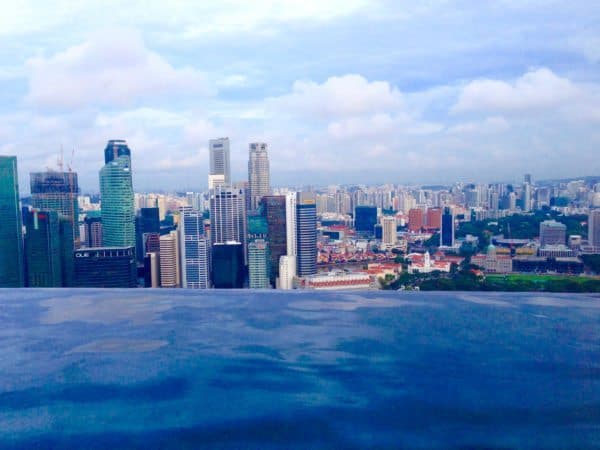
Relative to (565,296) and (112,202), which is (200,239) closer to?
(112,202)

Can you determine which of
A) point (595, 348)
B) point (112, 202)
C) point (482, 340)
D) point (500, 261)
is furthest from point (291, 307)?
point (112, 202)

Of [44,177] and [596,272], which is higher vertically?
[44,177]

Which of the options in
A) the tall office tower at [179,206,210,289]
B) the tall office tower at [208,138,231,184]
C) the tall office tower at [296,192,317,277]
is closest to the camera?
the tall office tower at [179,206,210,289]

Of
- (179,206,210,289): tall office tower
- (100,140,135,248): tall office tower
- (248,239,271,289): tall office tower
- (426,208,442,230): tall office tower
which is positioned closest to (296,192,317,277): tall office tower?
(248,239,271,289): tall office tower

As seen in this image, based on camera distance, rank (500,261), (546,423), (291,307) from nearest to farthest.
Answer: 1. (546,423)
2. (291,307)
3. (500,261)

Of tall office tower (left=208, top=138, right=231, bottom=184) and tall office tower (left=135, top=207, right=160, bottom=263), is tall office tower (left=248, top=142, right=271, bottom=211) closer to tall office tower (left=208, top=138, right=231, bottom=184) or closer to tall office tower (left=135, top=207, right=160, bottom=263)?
tall office tower (left=208, top=138, right=231, bottom=184)
